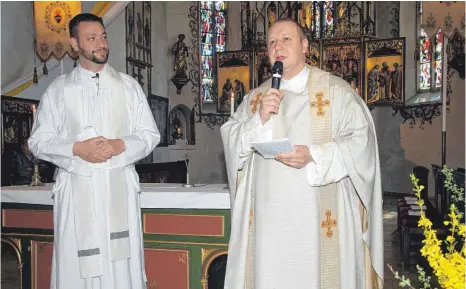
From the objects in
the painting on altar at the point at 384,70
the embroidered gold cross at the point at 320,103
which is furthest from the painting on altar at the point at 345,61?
the embroidered gold cross at the point at 320,103

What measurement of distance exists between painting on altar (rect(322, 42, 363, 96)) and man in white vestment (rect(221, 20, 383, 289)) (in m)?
10.7

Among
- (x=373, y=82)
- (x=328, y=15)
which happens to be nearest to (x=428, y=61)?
(x=373, y=82)

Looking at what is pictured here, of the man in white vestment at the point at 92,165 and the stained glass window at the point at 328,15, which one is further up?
the stained glass window at the point at 328,15

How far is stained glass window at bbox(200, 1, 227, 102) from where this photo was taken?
15.6m

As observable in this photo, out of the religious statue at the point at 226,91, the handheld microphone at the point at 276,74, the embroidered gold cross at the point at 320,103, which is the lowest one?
the embroidered gold cross at the point at 320,103

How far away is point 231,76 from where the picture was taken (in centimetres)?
1445

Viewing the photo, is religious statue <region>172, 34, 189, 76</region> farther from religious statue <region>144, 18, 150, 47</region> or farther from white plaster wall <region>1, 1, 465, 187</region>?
religious statue <region>144, 18, 150, 47</region>

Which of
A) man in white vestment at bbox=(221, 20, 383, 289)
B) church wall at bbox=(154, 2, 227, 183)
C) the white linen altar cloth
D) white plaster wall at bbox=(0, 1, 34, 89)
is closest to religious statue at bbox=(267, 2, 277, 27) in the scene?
church wall at bbox=(154, 2, 227, 183)

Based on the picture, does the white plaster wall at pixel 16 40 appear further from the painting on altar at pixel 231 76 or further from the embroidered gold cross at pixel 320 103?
the painting on altar at pixel 231 76

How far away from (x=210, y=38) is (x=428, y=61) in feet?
20.7

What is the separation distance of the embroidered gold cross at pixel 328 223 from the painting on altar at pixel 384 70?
10.7 metres

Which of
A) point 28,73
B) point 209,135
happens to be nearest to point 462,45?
point 209,135

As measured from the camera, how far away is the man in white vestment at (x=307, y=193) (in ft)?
8.98

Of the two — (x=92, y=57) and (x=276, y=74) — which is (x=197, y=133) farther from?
(x=276, y=74)
